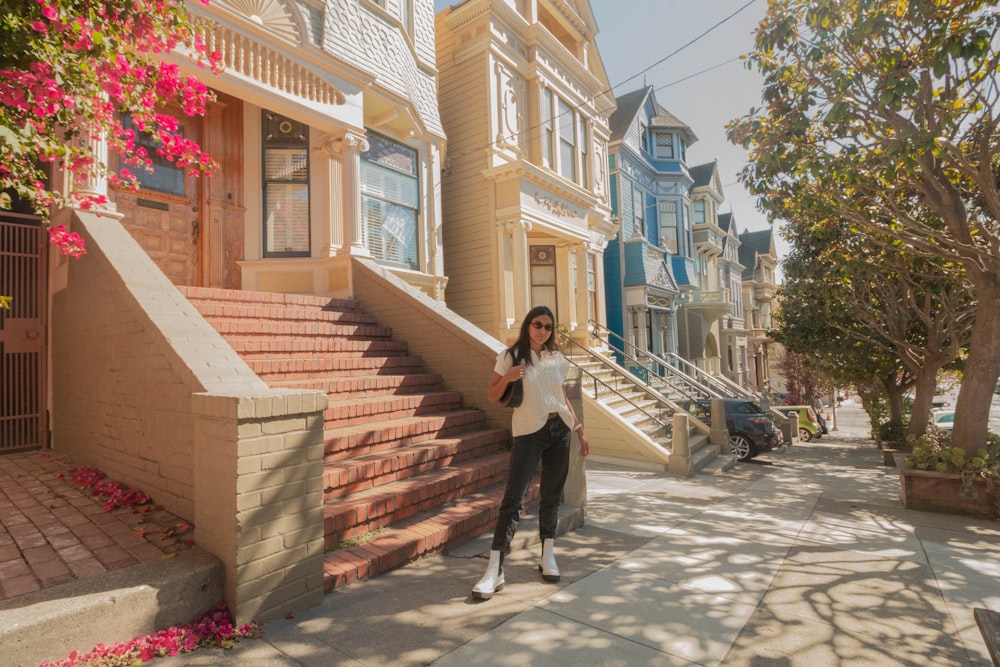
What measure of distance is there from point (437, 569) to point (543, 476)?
1.01m

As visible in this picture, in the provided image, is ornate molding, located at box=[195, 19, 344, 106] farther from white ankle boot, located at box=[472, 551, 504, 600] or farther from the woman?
white ankle boot, located at box=[472, 551, 504, 600]

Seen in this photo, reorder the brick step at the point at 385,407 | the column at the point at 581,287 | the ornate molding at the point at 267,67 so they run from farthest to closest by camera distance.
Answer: the column at the point at 581,287, the ornate molding at the point at 267,67, the brick step at the point at 385,407

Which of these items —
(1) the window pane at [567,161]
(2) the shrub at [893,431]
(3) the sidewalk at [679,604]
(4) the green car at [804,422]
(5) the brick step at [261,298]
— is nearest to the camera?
(3) the sidewalk at [679,604]

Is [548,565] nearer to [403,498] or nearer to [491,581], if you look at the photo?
[491,581]

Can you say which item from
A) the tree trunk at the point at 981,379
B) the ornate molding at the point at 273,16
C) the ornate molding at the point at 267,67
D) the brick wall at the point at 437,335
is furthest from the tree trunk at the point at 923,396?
the ornate molding at the point at 273,16

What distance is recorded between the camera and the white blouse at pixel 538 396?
3.45 metres

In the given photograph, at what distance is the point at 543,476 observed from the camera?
3652 millimetres

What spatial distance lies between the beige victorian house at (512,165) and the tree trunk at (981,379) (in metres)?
7.84

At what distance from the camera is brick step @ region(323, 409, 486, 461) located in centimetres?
442

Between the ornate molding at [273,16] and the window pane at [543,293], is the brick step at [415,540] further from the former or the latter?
the window pane at [543,293]

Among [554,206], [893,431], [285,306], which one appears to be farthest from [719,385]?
[285,306]

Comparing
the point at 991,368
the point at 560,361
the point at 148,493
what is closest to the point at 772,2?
the point at 991,368

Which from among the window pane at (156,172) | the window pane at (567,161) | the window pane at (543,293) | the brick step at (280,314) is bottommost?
the brick step at (280,314)

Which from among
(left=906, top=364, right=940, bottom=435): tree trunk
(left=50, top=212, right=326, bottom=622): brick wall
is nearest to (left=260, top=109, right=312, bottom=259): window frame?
(left=50, top=212, right=326, bottom=622): brick wall
